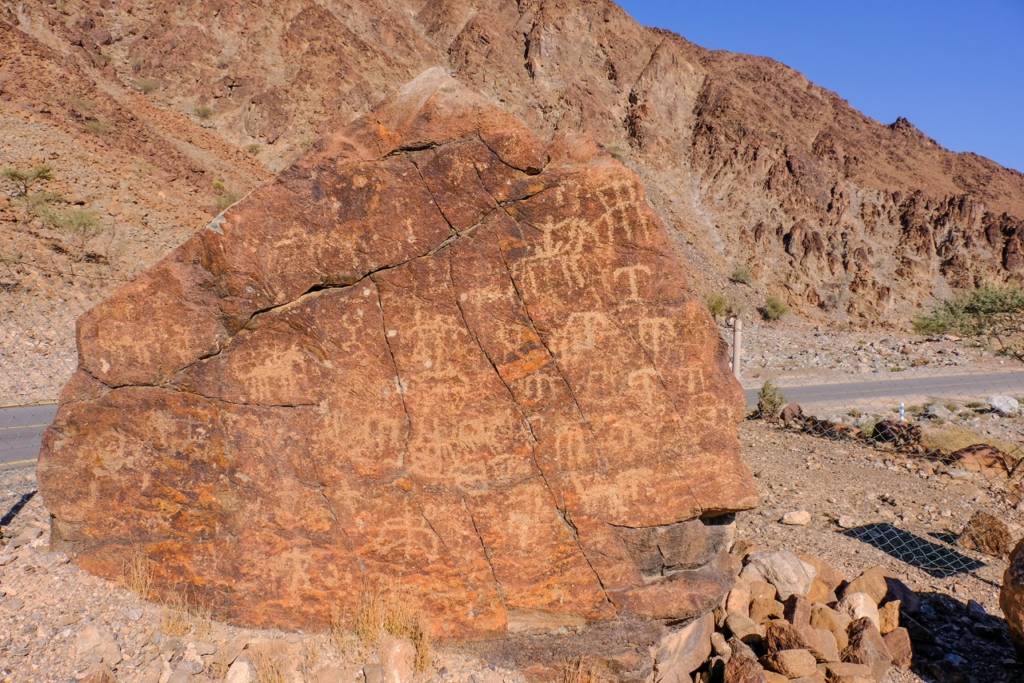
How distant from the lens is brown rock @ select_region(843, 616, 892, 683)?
164 inches

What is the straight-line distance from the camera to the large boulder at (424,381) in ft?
13.1

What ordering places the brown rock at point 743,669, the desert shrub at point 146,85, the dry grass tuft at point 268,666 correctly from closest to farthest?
the dry grass tuft at point 268,666, the brown rock at point 743,669, the desert shrub at point 146,85

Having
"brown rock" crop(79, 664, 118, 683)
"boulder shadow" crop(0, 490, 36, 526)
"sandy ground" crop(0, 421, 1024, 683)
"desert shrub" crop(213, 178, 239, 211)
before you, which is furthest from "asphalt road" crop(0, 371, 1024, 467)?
"desert shrub" crop(213, 178, 239, 211)

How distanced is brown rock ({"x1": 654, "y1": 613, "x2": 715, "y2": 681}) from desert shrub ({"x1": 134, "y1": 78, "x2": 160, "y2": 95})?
30.8m

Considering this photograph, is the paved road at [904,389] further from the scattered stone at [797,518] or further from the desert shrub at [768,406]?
the scattered stone at [797,518]

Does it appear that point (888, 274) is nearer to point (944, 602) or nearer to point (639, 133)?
point (639, 133)

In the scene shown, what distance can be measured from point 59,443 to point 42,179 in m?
18.5

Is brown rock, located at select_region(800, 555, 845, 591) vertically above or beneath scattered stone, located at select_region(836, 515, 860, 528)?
above

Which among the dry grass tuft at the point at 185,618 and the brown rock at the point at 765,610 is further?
the brown rock at the point at 765,610

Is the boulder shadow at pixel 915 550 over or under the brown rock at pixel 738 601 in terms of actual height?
under

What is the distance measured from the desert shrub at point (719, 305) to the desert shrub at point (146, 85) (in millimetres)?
23386

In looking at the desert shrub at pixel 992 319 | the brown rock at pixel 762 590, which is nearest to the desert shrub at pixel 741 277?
the desert shrub at pixel 992 319

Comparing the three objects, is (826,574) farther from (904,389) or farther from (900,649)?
(904,389)

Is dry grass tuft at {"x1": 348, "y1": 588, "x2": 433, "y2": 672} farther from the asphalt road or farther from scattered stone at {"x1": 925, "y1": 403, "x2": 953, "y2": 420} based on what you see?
scattered stone at {"x1": 925, "y1": 403, "x2": 953, "y2": 420}
